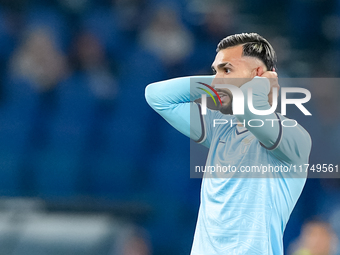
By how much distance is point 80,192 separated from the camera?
2109 millimetres

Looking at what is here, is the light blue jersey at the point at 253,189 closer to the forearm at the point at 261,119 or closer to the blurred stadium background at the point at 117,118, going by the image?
the forearm at the point at 261,119

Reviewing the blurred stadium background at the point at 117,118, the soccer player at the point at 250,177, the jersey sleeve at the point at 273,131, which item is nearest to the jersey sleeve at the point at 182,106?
the soccer player at the point at 250,177

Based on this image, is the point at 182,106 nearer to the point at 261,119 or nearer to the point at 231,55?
the point at 231,55

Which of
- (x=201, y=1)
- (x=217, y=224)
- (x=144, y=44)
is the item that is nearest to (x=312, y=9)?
(x=201, y=1)

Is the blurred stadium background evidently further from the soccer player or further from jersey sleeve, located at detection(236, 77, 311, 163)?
jersey sleeve, located at detection(236, 77, 311, 163)

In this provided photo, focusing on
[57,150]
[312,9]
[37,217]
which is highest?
[312,9]

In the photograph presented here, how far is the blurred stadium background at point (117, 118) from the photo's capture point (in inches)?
79.9

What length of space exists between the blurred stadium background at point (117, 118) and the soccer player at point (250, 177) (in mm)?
913

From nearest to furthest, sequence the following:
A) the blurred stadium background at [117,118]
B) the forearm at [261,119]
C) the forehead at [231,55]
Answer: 1. the forearm at [261,119]
2. the forehead at [231,55]
3. the blurred stadium background at [117,118]

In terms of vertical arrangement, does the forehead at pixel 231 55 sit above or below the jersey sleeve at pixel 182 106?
above

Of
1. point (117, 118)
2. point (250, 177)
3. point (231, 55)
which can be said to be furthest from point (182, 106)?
point (117, 118)

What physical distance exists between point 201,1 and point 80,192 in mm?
1390

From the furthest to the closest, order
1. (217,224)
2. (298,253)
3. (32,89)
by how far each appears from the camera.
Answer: (32,89)
(298,253)
(217,224)

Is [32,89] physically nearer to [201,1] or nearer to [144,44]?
[144,44]
